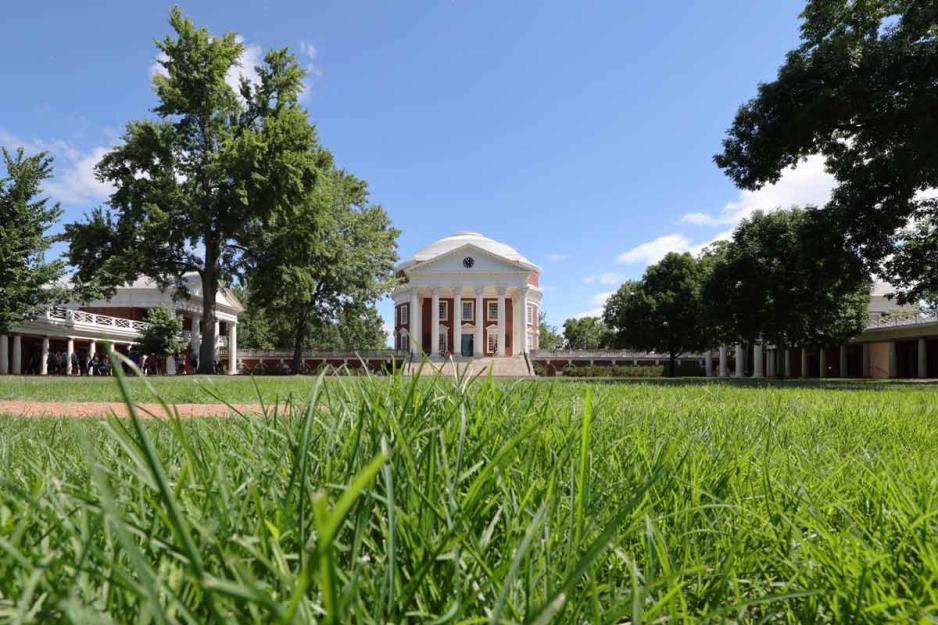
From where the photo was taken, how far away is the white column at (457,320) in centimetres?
6147

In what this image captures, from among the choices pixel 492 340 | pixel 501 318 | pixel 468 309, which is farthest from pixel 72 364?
pixel 492 340

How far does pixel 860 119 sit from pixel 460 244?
51864 millimetres

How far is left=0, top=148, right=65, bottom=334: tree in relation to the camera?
23.4 metres

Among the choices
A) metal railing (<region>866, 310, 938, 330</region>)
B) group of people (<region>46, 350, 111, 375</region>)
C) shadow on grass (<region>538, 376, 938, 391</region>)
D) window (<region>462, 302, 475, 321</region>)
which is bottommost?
group of people (<region>46, 350, 111, 375</region>)

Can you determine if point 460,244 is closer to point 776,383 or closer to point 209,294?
point 209,294

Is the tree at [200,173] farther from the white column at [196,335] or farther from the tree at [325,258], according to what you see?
the white column at [196,335]

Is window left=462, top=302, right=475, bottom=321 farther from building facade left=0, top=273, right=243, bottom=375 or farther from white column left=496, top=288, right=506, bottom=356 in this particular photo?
building facade left=0, top=273, right=243, bottom=375

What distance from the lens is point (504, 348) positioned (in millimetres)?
60062

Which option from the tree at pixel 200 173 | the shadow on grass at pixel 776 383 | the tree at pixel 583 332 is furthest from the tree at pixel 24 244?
the tree at pixel 583 332

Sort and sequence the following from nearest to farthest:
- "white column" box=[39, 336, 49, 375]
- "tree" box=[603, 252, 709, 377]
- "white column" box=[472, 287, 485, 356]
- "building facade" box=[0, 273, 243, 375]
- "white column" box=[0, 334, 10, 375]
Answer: "white column" box=[0, 334, 10, 375] → "building facade" box=[0, 273, 243, 375] → "white column" box=[39, 336, 49, 375] → "tree" box=[603, 252, 709, 377] → "white column" box=[472, 287, 485, 356]

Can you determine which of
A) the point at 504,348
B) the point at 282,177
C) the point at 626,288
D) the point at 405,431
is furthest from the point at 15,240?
the point at 626,288

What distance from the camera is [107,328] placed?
135 ft

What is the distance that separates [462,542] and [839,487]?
152cm

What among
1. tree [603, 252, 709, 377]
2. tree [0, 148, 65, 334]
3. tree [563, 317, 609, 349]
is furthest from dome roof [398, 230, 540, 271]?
tree [0, 148, 65, 334]
